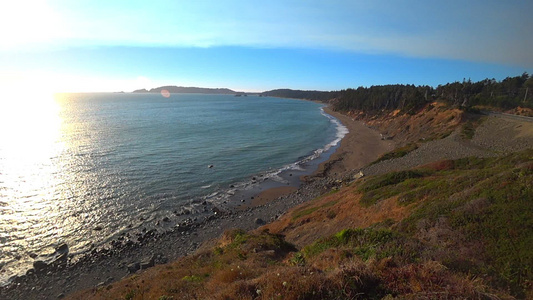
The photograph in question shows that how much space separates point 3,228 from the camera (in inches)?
941

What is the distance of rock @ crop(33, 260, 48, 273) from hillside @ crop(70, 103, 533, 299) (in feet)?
21.0

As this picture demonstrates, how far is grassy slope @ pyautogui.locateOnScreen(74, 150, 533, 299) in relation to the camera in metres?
6.39

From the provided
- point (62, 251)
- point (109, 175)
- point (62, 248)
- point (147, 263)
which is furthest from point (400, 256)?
point (109, 175)

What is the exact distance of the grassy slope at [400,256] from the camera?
639cm

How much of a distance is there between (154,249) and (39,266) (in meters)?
7.88

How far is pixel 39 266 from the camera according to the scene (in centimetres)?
1942

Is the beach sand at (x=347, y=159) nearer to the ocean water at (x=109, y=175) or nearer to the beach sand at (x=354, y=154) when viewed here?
the beach sand at (x=354, y=154)

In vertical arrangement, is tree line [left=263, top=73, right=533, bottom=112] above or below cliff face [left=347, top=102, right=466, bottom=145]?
above

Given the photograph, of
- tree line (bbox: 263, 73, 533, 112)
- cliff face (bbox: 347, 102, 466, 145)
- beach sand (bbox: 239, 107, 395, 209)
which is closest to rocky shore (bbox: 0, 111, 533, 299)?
beach sand (bbox: 239, 107, 395, 209)

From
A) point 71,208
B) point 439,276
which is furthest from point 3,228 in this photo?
point 439,276

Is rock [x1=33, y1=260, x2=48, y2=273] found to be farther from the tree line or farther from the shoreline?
the tree line

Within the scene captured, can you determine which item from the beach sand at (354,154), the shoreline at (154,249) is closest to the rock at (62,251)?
the shoreline at (154,249)

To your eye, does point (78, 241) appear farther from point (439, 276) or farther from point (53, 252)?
point (439, 276)

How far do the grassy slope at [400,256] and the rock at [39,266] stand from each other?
20.4 ft
